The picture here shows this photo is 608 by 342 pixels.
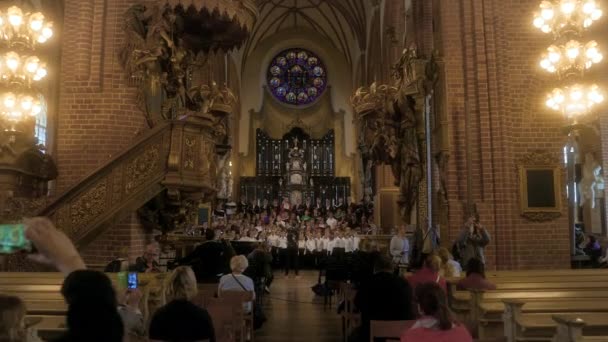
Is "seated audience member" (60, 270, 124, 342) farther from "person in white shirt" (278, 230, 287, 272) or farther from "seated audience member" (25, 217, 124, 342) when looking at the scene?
"person in white shirt" (278, 230, 287, 272)

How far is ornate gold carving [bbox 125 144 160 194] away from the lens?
360 inches

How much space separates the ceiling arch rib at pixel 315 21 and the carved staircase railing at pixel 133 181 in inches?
900

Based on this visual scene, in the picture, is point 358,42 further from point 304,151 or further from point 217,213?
point 217,213

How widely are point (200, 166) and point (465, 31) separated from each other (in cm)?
597

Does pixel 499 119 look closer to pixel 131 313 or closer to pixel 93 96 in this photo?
pixel 93 96

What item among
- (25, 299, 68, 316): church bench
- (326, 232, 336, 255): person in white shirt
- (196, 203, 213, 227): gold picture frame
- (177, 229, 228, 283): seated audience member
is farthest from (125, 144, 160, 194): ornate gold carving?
(326, 232, 336, 255): person in white shirt

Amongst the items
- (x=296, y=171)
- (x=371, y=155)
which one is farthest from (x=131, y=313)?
(x=296, y=171)

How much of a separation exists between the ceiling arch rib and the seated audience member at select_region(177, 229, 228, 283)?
24372mm

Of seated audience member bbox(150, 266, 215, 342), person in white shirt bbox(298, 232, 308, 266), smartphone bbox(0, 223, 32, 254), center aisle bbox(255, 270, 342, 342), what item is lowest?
center aisle bbox(255, 270, 342, 342)

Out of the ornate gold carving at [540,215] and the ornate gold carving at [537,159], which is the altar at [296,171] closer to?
the ornate gold carving at [537,159]

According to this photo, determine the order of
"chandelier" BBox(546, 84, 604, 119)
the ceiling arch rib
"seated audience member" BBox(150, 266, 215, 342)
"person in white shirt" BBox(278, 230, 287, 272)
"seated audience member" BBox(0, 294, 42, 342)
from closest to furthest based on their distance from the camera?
"seated audience member" BBox(0, 294, 42, 342) < "seated audience member" BBox(150, 266, 215, 342) < "chandelier" BBox(546, 84, 604, 119) < "person in white shirt" BBox(278, 230, 287, 272) < the ceiling arch rib

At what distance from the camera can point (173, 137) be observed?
9383 millimetres

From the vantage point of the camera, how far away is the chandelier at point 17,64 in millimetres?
9641

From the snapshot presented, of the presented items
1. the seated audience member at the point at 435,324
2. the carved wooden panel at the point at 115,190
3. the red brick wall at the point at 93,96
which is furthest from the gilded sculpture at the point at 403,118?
the seated audience member at the point at 435,324
